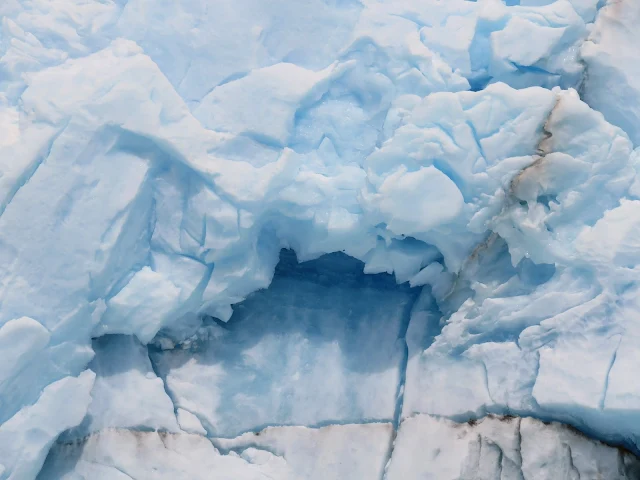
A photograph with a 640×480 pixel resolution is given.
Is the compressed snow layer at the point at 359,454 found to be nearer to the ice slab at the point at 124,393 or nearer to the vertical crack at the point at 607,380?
the ice slab at the point at 124,393

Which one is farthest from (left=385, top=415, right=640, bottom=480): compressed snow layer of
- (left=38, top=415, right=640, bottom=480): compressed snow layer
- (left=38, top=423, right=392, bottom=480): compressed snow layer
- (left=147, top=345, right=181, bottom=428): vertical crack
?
(left=147, top=345, right=181, bottom=428): vertical crack

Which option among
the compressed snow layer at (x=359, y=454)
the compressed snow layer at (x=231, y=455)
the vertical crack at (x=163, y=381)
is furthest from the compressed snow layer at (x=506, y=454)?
the vertical crack at (x=163, y=381)

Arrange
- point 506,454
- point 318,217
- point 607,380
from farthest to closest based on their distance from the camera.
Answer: point 318,217 < point 506,454 < point 607,380

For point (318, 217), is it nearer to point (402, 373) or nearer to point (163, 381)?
point (402, 373)

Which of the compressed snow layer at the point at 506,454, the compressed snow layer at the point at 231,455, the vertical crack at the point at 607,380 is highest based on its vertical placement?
the vertical crack at the point at 607,380

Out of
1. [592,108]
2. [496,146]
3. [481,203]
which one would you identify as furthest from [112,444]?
[592,108]

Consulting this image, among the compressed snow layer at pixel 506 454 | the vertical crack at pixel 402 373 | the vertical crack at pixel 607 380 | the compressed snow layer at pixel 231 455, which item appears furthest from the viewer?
the vertical crack at pixel 402 373

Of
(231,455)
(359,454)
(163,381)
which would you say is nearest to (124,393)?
(163,381)
